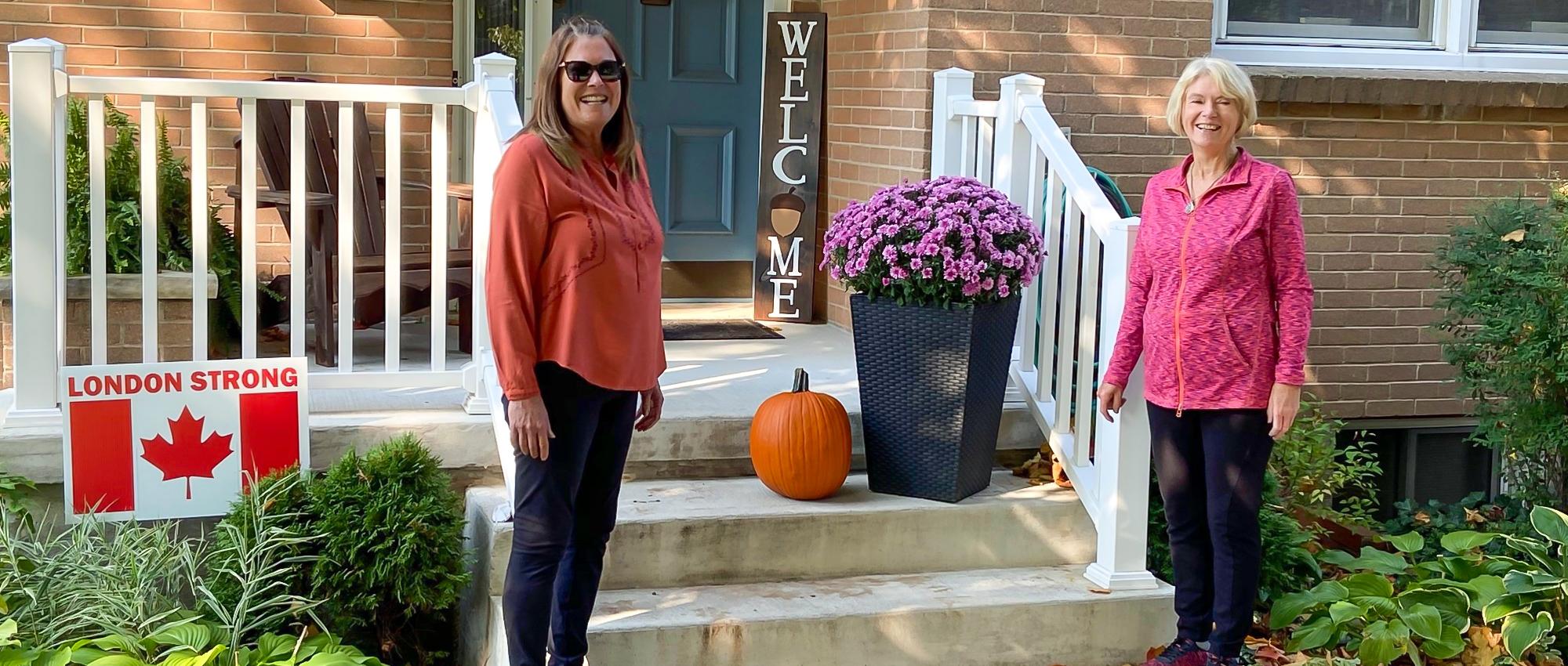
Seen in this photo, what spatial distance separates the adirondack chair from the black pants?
221 centimetres

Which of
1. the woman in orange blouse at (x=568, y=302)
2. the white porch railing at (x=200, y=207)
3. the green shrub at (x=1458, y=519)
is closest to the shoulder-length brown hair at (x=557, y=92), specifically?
the woman in orange blouse at (x=568, y=302)

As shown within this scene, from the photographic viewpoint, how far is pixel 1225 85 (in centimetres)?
331

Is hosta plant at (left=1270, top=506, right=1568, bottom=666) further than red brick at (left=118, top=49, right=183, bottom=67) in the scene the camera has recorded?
No

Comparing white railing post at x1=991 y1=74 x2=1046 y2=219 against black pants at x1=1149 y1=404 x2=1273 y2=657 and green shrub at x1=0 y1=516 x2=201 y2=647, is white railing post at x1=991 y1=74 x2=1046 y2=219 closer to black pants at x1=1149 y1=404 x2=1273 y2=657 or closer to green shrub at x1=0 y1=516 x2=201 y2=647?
black pants at x1=1149 y1=404 x2=1273 y2=657

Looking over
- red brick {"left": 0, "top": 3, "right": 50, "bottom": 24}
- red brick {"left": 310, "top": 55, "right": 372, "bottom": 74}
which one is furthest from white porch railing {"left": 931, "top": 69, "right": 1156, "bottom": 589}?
red brick {"left": 0, "top": 3, "right": 50, "bottom": 24}

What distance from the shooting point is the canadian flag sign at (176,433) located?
3.69 meters

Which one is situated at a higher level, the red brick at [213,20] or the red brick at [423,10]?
the red brick at [423,10]

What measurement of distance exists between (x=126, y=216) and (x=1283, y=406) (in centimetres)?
315

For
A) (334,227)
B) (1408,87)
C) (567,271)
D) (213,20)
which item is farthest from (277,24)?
(1408,87)

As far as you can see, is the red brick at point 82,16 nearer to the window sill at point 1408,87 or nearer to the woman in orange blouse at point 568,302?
the woman in orange blouse at point 568,302

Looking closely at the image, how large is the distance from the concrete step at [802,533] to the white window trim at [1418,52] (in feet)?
7.18

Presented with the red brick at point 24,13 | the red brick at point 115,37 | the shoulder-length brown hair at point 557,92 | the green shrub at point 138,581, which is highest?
the red brick at point 24,13

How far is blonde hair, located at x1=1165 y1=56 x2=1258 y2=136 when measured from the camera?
3.32 metres

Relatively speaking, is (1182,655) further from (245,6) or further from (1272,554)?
(245,6)
